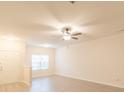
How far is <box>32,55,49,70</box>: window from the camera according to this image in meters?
8.69

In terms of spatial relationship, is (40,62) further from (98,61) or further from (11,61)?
(98,61)

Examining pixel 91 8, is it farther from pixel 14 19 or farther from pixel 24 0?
pixel 14 19

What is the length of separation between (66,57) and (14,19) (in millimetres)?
5949

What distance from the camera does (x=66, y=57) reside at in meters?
8.85

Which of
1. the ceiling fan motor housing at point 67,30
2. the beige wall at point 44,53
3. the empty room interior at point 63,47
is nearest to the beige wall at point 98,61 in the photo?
the empty room interior at point 63,47

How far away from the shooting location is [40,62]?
9.02 m

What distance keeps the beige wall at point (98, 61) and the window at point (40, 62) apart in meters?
1.44

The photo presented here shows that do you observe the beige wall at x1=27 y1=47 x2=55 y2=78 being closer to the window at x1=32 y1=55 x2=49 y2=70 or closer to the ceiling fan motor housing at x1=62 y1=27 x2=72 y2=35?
the window at x1=32 y1=55 x2=49 y2=70

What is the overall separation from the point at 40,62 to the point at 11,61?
2.83m

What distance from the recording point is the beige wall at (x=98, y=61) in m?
5.85

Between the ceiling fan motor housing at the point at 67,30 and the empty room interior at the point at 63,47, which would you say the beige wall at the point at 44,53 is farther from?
the ceiling fan motor housing at the point at 67,30

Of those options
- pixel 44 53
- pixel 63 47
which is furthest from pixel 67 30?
pixel 44 53

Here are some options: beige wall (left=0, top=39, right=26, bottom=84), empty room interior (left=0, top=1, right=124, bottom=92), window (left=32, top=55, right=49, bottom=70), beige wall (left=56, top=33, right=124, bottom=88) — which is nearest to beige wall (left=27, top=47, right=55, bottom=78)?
empty room interior (left=0, top=1, right=124, bottom=92)

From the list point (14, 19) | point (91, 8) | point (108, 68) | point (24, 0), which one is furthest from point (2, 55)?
point (108, 68)
